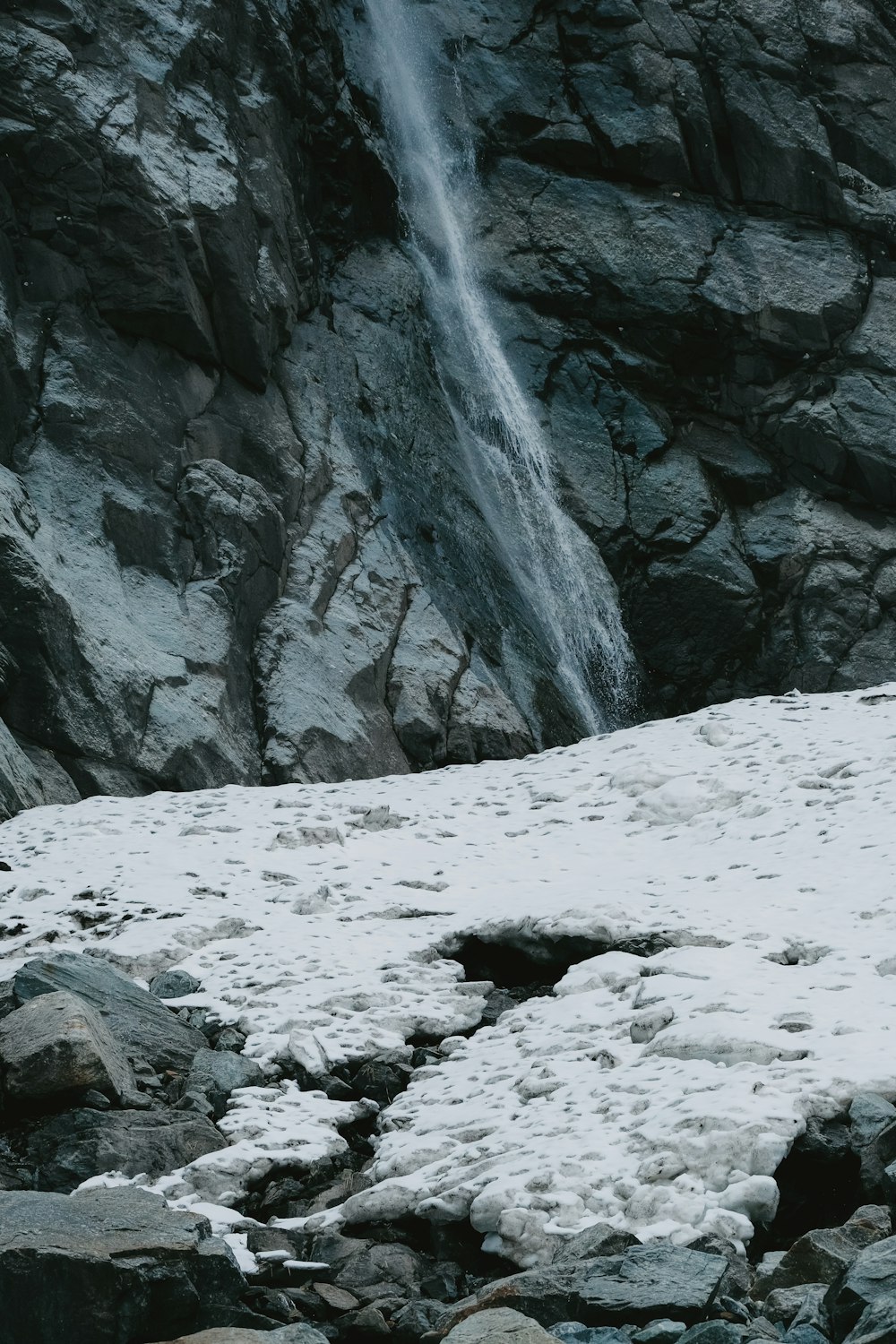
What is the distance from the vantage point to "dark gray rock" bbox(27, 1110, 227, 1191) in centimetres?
604

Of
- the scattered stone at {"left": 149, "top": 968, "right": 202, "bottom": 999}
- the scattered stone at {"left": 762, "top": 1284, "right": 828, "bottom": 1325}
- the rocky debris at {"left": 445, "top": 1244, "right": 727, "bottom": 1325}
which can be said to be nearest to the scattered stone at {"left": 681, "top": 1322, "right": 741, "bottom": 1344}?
the rocky debris at {"left": 445, "top": 1244, "right": 727, "bottom": 1325}

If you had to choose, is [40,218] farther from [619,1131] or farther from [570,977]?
[619,1131]

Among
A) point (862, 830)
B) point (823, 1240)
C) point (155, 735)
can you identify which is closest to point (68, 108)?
point (155, 735)

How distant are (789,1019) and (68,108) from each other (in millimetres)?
15126

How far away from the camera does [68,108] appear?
1703 centimetres

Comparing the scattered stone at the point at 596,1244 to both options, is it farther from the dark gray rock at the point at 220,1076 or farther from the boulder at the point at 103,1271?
the dark gray rock at the point at 220,1076

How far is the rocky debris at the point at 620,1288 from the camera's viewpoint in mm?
4391

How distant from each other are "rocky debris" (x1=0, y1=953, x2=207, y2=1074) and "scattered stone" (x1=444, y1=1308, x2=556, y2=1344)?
311 centimetres

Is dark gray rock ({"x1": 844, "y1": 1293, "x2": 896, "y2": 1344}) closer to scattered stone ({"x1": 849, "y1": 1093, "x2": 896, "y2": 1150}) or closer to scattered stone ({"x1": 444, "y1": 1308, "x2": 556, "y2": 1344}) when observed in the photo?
scattered stone ({"x1": 444, "y1": 1308, "x2": 556, "y2": 1344})

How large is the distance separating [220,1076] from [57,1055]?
2.94ft

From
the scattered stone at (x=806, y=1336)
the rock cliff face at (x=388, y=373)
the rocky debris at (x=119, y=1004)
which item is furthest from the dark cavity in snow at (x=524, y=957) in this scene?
the rock cliff face at (x=388, y=373)

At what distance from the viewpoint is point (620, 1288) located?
452 cm

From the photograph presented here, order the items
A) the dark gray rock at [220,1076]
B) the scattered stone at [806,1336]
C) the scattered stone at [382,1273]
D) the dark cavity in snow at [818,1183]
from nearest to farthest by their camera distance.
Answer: the scattered stone at [806,1336] → the scattered stone at [382,1273] → the dark cavity in snow at [818,1183] → the dark gray rock at [220,1076]

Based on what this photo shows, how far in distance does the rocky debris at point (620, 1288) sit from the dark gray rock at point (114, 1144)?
193 cm
